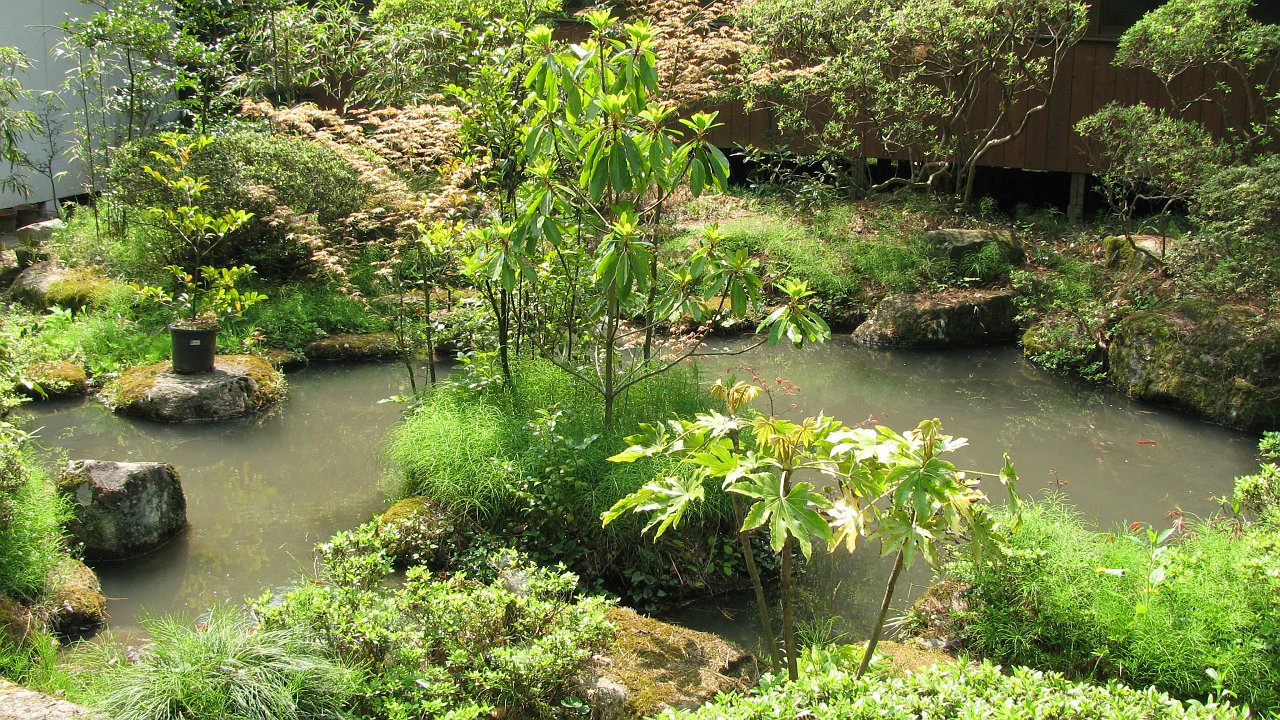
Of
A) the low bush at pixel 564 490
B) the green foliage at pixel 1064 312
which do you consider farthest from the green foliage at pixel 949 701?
the green foliage at pixel 1064 312

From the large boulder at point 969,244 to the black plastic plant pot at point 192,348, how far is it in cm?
699

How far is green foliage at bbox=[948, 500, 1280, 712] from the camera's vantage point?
325 centimetres

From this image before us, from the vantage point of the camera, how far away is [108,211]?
388 inches

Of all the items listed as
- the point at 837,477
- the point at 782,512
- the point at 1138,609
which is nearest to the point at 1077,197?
the point at 1138,609

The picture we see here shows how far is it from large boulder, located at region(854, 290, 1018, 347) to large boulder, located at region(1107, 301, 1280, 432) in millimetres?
1532

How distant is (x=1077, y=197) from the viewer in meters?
11.2

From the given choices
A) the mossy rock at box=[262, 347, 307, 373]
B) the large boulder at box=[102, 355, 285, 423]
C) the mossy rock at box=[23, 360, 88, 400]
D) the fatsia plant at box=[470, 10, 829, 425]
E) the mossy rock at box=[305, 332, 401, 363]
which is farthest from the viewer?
the mossy rock at box=[305, 332, 401, 363]

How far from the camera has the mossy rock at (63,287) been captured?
877 centimetres

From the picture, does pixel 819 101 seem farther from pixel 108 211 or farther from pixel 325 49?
pixel 108 211

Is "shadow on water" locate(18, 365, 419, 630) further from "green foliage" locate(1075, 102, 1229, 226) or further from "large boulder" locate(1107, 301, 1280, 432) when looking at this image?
"green foliage" locate(1075, 102, 1229, 226)

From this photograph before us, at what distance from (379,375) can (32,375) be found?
2525mm

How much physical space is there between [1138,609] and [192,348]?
20.4 ft

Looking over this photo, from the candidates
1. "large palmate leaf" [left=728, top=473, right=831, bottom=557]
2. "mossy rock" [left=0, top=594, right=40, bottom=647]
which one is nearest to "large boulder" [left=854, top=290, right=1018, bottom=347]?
"large palmate leaf" [left=728, top=473, right=831, bottom=557]

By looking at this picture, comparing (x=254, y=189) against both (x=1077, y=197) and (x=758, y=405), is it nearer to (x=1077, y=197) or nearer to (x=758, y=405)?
(x=758, y=405)
